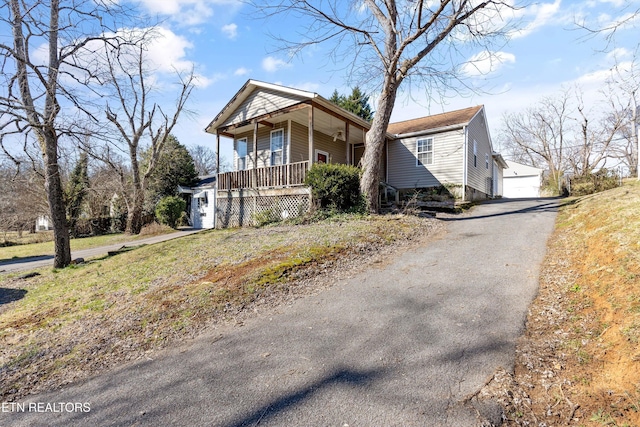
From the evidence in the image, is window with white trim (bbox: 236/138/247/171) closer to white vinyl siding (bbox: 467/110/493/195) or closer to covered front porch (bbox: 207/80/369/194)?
covered front porch (bbox: 207/80/369/194)

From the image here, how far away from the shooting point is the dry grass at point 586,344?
220cm

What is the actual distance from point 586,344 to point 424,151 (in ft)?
45.9

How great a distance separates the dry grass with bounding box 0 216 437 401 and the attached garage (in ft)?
94.2

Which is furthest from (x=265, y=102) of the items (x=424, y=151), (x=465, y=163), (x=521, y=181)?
(x=521, y=181)

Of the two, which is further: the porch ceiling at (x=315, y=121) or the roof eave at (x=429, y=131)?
the roof eave at (x=429, y=131)

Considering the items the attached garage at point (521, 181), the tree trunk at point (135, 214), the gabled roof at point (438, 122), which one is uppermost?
the gabled roof at point (438, 122)

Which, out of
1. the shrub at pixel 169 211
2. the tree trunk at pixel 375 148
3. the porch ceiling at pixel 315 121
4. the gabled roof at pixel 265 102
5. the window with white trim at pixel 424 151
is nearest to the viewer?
the tree trunk at pixel 375 148

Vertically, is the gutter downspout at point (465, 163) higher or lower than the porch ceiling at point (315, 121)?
lower

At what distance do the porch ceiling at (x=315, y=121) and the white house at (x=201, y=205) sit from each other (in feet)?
21.0

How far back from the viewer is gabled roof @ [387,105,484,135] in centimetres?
1552

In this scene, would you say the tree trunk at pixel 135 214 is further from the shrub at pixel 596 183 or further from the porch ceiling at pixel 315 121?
the shrub at pixel 596 183

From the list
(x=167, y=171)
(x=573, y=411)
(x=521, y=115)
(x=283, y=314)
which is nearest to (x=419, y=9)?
(x=283, y=314)

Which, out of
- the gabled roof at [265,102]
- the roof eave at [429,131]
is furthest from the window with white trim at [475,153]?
the gabled roof at [265,102]

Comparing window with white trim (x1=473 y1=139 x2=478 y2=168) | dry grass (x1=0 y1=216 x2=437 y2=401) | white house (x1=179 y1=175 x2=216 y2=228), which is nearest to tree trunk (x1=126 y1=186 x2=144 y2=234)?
white house (x1=179 y1=175 x2=216 y2=228)
